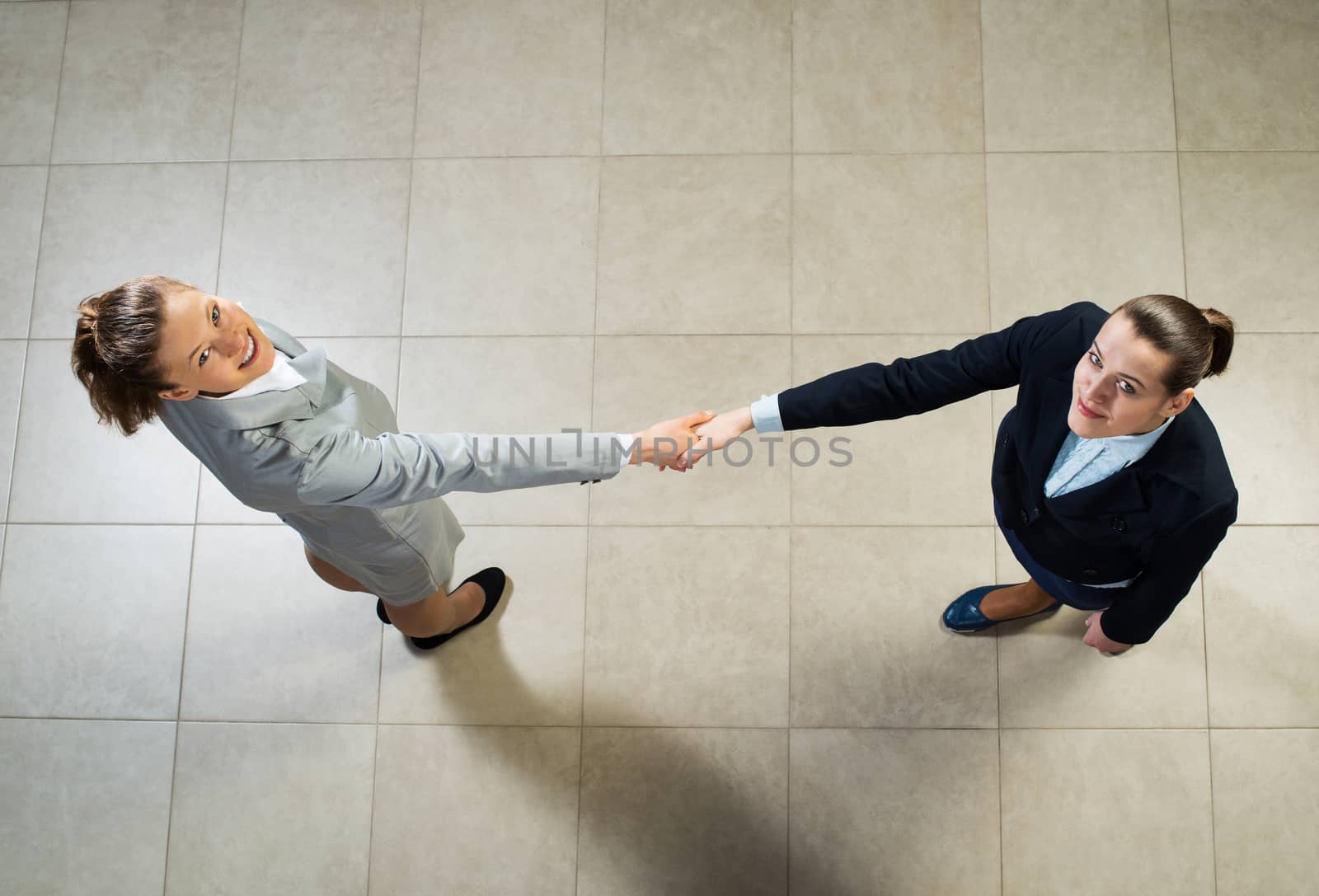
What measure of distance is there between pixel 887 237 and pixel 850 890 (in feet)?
6.19

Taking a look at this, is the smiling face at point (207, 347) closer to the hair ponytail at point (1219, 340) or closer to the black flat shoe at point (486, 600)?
the black flat shoe at point (486, 600)

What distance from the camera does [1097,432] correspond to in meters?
1.37

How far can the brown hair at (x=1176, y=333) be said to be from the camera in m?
1.24

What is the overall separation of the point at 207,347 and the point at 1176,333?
61.3 inches

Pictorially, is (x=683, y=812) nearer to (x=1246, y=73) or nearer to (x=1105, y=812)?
(x=1105, y=812)

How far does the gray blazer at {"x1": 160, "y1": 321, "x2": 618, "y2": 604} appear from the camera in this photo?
4.86 ft

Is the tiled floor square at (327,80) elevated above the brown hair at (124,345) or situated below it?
above

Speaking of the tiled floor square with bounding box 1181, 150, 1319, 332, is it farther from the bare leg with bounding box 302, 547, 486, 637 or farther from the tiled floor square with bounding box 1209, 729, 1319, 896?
the bare leg with bounding box 302, 547, 486, 637

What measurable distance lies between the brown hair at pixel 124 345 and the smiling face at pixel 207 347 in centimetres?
2

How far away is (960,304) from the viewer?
2.47 m

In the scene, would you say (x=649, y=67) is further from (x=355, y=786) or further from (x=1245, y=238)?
(x=355, y=786)

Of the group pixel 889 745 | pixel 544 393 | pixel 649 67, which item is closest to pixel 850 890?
pixel 889 745

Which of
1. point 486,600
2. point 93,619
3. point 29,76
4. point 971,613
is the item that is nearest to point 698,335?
point 486,600

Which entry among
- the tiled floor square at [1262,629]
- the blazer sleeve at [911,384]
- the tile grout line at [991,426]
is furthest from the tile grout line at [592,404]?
the tiled floor square at [1262,629]
